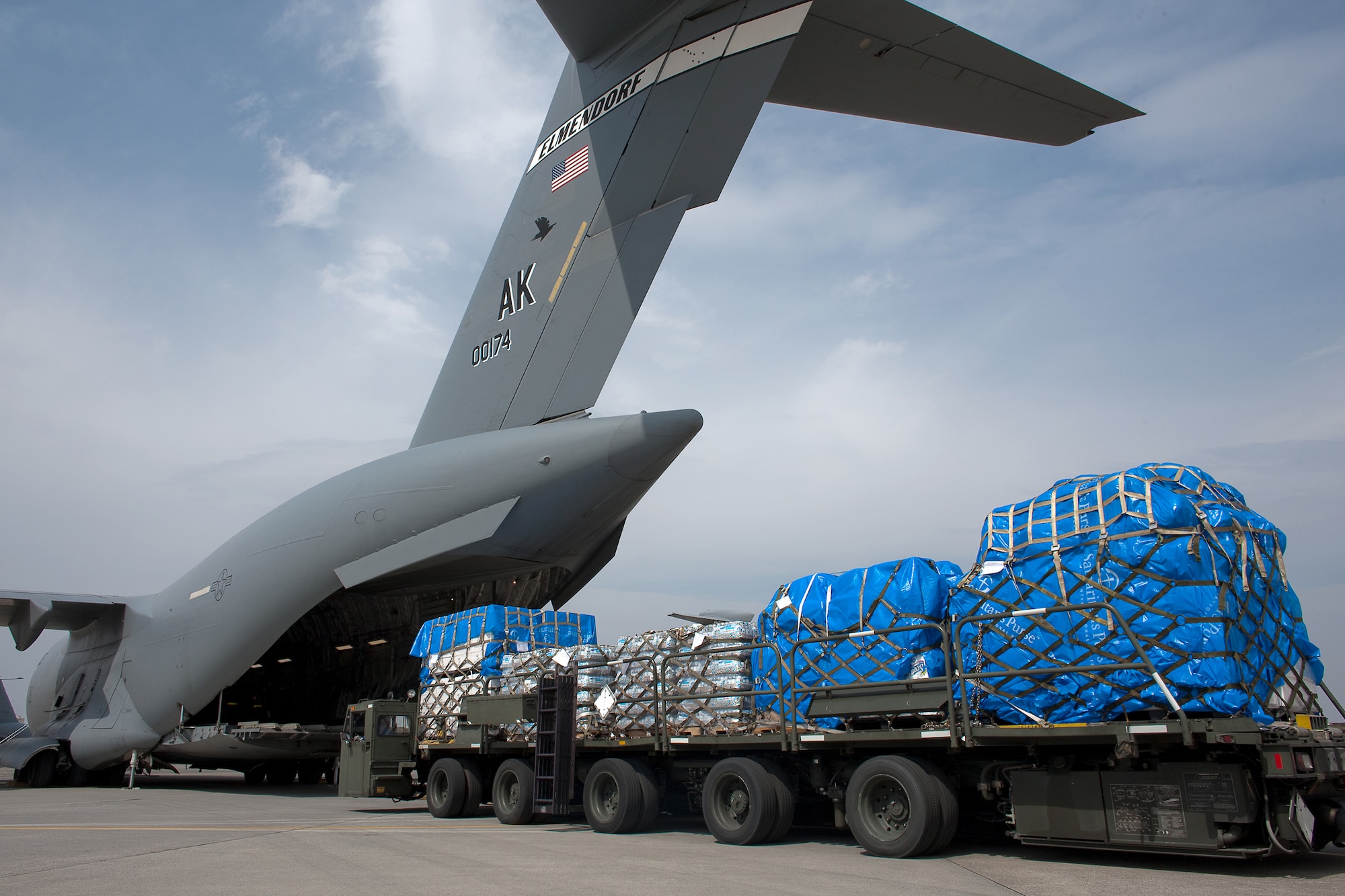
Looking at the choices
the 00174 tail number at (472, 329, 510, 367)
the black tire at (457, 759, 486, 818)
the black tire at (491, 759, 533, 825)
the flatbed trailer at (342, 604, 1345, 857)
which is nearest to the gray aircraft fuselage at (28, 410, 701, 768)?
the 00174 tail number at (472, 329, 510, 367)

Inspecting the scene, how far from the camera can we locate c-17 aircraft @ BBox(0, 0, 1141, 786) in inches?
403

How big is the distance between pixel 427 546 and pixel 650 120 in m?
6.19

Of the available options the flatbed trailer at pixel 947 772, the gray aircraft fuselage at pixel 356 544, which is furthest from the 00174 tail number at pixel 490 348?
the flatbed trailer at pixel 947 772

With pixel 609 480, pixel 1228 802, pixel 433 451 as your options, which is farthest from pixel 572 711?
pixel 1228 802

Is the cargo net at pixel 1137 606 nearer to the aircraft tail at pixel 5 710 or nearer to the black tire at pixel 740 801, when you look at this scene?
the black tire at pixel 740 801

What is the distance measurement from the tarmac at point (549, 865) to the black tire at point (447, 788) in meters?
0.54

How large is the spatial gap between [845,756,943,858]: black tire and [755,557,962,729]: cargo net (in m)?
0.62

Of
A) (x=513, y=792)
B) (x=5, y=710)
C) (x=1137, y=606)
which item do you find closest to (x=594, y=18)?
(x=513, y=792)

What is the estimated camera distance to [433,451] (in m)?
13.0

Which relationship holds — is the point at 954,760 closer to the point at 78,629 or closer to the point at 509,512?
the point at 509,512

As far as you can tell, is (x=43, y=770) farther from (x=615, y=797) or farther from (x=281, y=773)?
(x=615, y=797)

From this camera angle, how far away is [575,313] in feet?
39.2

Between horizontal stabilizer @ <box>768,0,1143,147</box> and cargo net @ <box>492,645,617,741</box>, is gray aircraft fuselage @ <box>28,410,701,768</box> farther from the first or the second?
horizontal stabilizer @ <box>768,0,1143,147</box>

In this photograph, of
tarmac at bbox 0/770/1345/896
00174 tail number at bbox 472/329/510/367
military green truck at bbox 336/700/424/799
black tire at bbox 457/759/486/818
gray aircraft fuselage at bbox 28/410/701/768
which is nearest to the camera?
tarmac at bbox 0/770/1345/896
